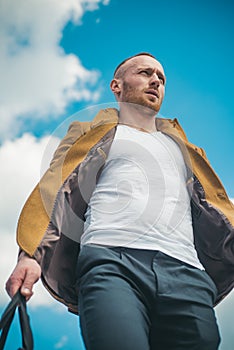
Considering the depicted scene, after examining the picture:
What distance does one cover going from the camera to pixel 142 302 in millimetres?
1862

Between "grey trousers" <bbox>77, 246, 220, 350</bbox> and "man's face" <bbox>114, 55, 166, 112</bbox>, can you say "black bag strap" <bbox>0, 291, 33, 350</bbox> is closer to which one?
"grey trousers" <bbox>77, 246, 220, 350</bbox>

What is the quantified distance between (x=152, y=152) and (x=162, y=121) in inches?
19.8

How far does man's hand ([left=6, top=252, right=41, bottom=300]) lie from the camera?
1.82 meters

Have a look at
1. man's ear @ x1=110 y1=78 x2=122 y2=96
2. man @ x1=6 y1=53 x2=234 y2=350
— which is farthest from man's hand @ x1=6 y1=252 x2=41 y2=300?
man's ear @ x1=110 y1=78 x2=122 y2=96

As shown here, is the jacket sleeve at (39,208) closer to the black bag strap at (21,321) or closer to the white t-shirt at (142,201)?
the white t-shirt at (142,201)

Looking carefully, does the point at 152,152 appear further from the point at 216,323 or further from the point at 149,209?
the point at 216,323

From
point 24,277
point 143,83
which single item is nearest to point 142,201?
point 24,277

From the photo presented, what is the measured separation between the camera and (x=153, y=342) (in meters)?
1.93

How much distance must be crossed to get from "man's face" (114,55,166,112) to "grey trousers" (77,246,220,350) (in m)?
1.15

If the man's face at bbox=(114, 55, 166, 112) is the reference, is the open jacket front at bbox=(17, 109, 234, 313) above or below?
below

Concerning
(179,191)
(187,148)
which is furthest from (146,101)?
(179,191)

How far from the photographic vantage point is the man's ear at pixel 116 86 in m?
3.09

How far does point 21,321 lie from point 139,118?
150cm

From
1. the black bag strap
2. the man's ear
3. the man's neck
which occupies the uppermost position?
the man's ear
